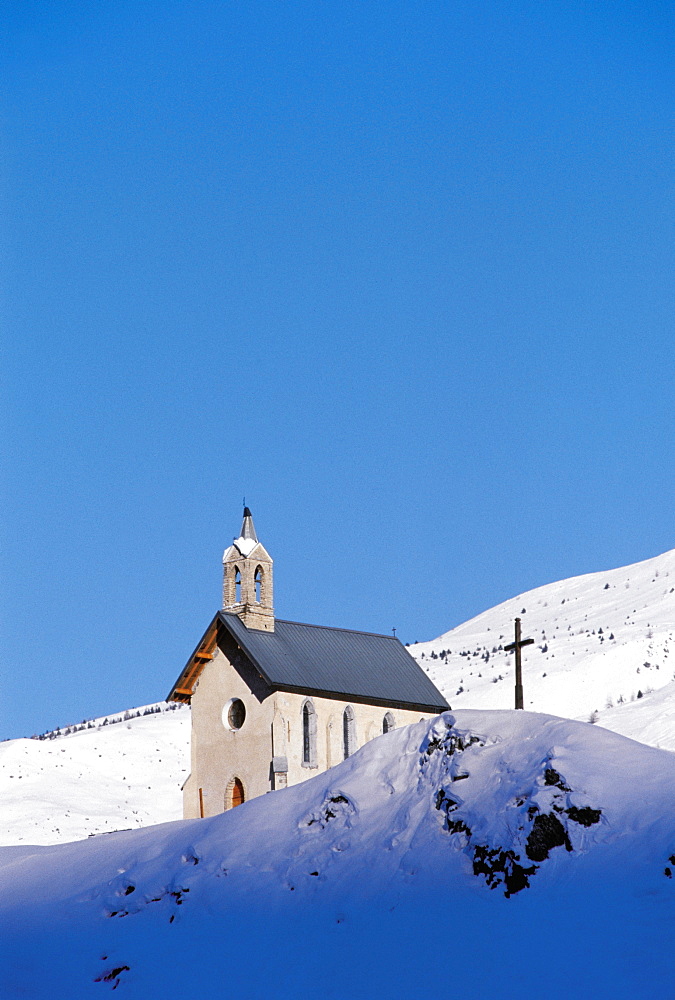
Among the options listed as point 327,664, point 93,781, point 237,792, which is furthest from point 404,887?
point 93,781

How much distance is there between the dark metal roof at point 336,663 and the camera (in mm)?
46188

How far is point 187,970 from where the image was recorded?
85.6ft

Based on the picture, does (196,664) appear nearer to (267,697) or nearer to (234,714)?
(234,714)

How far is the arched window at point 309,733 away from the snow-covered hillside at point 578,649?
23.9 meters

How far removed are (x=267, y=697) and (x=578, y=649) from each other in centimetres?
5368

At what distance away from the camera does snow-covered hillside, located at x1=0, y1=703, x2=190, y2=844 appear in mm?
64438

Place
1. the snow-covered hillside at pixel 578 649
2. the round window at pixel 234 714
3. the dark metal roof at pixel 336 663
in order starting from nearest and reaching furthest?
the dark metal roof at pixel 336 663 → the round window at pixel 234 714 → the snow-covered hillside at pixel 578 649

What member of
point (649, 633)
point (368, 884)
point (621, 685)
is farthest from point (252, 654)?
point (649, 633)

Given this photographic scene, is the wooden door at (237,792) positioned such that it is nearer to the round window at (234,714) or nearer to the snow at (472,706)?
the round window at (234,714)

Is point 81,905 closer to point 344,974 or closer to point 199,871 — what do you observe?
point 199,871

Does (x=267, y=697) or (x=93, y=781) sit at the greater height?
(x=93, y=781)

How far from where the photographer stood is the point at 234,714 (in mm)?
46688

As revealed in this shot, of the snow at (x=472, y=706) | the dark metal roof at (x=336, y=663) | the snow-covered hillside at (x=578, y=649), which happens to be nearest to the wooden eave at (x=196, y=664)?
the dark metal roof at (x=336, y=663)

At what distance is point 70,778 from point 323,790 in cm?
4829
